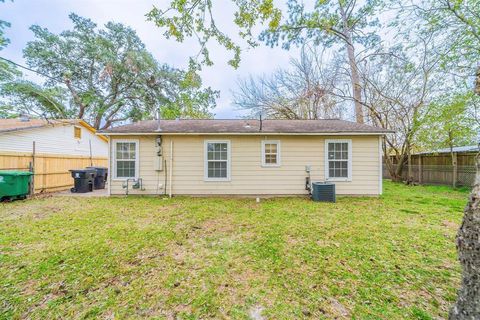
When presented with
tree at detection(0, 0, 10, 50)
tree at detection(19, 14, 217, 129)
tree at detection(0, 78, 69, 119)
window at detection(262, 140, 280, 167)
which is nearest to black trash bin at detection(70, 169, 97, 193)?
tree at detection(0, 0, 10, 50)

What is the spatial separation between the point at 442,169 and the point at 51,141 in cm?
2084

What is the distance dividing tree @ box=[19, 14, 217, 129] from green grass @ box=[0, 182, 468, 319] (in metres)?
15.6

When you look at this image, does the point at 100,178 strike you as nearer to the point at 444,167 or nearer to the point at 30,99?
the point at 30,99

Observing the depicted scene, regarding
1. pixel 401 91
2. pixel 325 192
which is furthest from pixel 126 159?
pixel 401 91

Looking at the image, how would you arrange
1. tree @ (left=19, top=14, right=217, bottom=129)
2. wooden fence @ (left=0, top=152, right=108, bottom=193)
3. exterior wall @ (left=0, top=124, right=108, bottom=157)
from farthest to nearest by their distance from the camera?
1. tree @ (left=19, top=14, right=217, bottom=129)
2. exterior wall @ (left=0, top=124, right=108, bottom=157)
3. wooden fence @ (left=0, top=152, right=108, bottom=193)

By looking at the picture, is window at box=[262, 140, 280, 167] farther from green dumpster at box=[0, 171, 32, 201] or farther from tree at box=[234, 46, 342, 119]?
green dumpster at box=[0, 171, 32, 201]

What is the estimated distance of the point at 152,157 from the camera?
310 inches

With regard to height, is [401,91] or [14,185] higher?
[401,91]

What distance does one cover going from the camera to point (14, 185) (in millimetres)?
7012

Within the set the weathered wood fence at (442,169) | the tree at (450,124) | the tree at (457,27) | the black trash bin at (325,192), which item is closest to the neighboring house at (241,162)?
the black trash bin at (325,192)

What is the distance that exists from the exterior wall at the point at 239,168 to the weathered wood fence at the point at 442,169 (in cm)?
565

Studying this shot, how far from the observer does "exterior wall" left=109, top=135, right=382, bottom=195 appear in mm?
7871

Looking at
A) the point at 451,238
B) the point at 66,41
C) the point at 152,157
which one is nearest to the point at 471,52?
the point at 451,238

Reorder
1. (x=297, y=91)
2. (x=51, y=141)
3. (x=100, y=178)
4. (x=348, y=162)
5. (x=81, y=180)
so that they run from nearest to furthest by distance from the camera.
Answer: (x=348, y=162), (x=81, y=180), (x=100, y=178), (x=51, y=141), (x=297, y=91)
